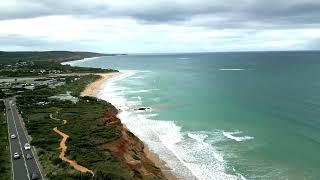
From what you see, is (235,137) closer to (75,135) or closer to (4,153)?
(75,135)

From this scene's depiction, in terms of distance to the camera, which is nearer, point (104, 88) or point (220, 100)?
point (220, 100)

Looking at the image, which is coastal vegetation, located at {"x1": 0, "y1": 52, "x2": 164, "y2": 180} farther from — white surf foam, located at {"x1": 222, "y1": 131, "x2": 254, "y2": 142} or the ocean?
white surf foam, located at {"x1": 222, "y1": 131, "x2": 254, "y2": 142}

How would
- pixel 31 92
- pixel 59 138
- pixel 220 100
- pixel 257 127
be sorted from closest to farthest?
pixel 59 138
pixel 257 127
pixel 220 100
pixel 31 92

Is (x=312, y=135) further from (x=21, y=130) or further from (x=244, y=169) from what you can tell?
(x=21, y=130)

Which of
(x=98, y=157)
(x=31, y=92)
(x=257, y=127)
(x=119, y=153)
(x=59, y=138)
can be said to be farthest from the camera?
(x=31, y=92)

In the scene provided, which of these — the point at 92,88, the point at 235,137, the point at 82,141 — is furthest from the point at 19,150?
the point at 92,88

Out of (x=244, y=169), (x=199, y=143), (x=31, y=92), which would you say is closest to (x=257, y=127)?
(x=199, y=143)
